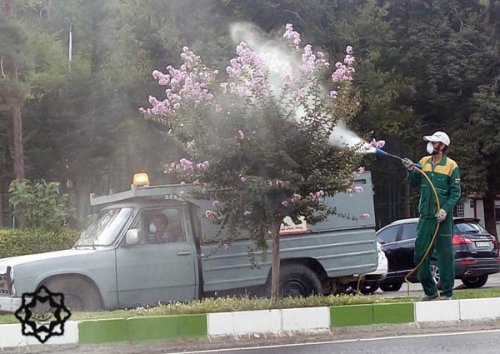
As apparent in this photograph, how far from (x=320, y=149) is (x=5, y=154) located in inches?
865

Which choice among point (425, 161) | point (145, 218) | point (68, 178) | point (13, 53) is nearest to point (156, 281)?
point (145, 218)

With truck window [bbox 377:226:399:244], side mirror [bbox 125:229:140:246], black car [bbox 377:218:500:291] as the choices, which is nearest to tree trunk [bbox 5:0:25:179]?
truck window [bbox 377:226:399:244]

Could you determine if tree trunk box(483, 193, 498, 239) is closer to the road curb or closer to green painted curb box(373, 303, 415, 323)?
the road curb

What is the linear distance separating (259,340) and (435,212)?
2.98 meters

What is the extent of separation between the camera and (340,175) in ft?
33.6

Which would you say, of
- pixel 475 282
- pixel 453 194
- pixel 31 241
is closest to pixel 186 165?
pixel 453 194

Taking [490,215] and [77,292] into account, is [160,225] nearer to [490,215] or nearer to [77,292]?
[77,292]

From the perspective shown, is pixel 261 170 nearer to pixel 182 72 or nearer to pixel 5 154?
pixel 182 72

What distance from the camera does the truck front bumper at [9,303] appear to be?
10.4 m

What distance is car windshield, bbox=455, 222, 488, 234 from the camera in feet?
53.3

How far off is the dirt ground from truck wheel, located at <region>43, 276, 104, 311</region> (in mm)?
1892

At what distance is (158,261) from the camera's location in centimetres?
1123

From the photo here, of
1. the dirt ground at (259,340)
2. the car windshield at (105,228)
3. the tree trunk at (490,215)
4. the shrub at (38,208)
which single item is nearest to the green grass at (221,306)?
the dirt ground at (259,340)

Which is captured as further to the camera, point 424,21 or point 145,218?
point 424,21
